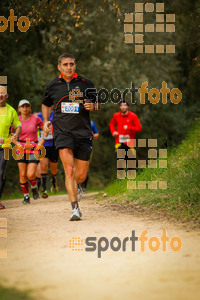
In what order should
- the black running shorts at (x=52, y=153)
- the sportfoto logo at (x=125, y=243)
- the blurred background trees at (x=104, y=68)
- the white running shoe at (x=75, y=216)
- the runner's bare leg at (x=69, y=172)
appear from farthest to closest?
the blurred background trees at (x=104, y=68), the black running shorts at (x=52, y=153), the runner's bare leg at (x=69, y=172), the white running shoe at (x=75, y=216), the sportfoto logo at (x=125, y=243)

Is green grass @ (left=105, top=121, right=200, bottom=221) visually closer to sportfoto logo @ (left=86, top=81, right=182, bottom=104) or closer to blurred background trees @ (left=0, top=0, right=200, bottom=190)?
blurred background trees @ (left=0, top=0, right=200, bottom=190)

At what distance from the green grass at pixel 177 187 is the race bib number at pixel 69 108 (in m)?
1.84

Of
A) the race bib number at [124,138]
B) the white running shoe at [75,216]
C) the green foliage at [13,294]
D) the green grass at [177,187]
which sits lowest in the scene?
the green foliage at [13,294]

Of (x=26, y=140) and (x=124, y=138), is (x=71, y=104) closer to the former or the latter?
(x=26, y=140)

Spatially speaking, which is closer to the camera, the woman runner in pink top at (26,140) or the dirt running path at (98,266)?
the dirt running path at (98,266)

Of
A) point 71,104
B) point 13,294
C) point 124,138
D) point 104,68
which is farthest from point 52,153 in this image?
point 104,68

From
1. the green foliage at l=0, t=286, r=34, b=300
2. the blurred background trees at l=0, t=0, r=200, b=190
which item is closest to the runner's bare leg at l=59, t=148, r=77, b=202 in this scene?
the green foliage at l=0, t=286, r=34, b=300

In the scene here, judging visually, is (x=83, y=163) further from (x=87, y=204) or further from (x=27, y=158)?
(x=27, y=158)

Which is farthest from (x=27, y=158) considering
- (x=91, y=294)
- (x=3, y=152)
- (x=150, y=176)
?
(x=91, y=294)

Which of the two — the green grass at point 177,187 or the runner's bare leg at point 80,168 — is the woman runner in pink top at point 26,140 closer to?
the green grass at point 177,187

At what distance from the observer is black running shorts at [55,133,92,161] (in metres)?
8.22

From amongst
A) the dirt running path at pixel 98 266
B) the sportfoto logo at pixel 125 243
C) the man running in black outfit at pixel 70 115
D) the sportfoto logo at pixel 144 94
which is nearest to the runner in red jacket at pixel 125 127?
the man running in black outfit at pixel 70 115

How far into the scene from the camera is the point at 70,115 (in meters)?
8.20

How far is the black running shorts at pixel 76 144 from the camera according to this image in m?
8.22
